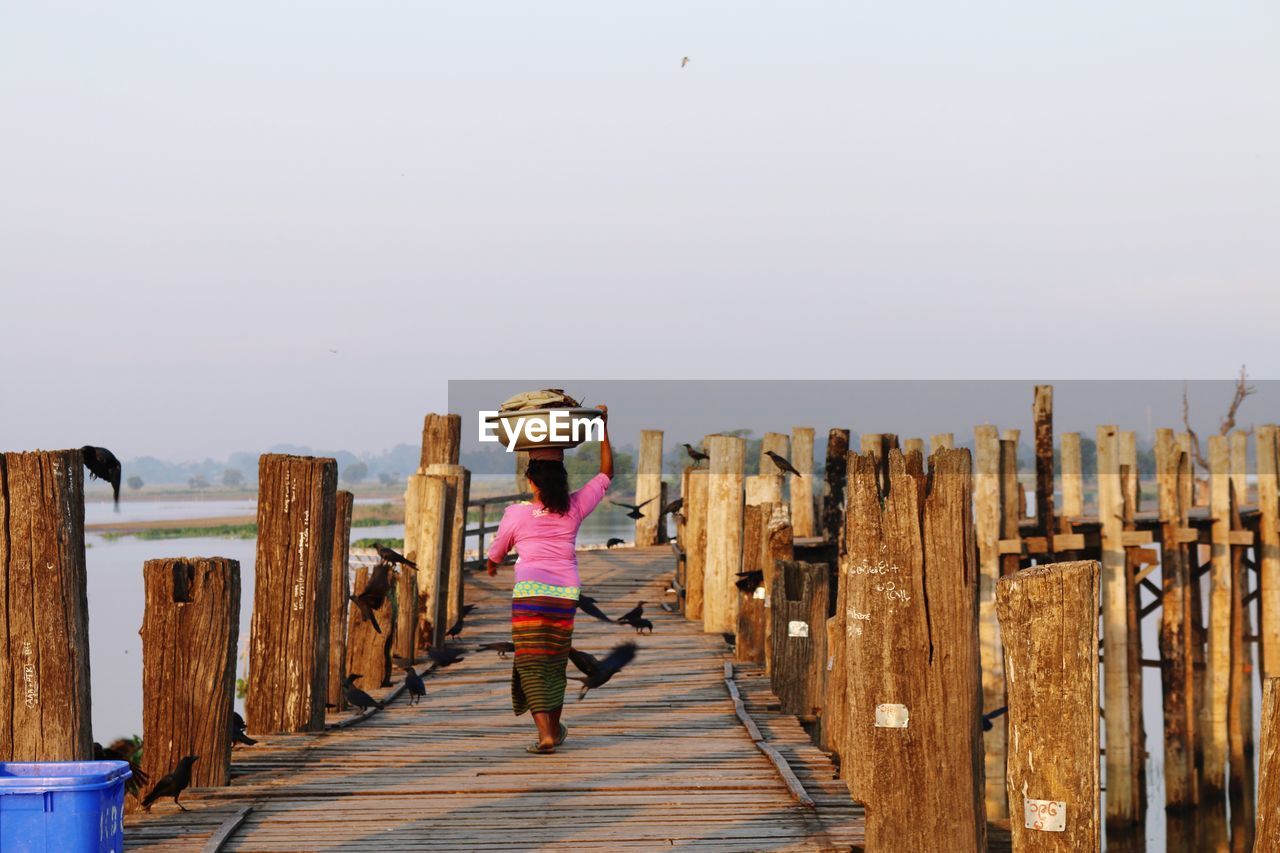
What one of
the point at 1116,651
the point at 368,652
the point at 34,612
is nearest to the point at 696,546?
the point at 368,652

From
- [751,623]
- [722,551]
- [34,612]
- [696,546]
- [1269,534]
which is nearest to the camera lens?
[34,612]

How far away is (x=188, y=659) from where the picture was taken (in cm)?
693

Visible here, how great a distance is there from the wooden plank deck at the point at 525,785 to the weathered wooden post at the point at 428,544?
76.0 inches

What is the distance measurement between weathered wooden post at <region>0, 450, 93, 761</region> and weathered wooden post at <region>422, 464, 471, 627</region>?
7012mm

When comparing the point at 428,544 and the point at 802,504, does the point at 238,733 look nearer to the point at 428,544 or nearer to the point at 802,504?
the point at 428,544

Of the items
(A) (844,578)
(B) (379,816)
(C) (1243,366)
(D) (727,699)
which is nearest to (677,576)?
(D) (727,699)

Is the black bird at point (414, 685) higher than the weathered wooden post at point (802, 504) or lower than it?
lower

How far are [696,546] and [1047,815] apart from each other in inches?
401

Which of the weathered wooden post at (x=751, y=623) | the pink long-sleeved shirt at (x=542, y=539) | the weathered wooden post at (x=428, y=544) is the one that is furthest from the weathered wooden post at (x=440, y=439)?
the pink long-sleeved shirt at (x=542, y=539)

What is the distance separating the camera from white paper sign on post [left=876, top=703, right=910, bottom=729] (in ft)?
18.6

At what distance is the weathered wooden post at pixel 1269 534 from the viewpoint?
68.8 ft

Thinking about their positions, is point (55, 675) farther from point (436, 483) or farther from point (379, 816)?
point (436, 483)

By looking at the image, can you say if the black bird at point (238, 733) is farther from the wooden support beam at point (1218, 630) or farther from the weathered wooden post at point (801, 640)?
the wooden support beam at point (1218, 630)

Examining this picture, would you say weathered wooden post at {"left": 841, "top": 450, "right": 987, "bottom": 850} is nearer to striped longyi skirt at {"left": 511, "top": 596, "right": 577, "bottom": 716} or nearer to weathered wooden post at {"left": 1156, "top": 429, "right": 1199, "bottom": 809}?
striped longyi skirt at {"left": 511, "top": 596, "right": 577, "bottom": 716}
